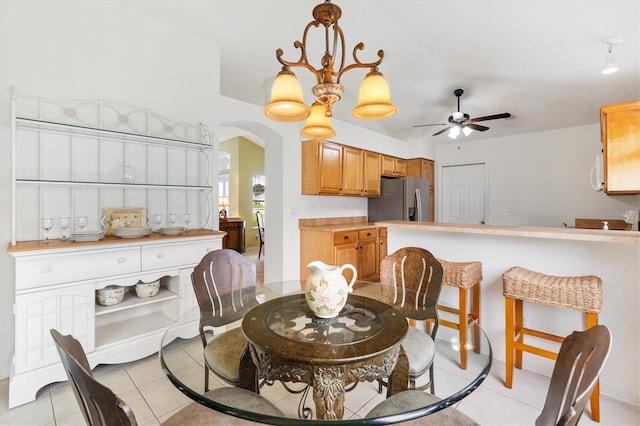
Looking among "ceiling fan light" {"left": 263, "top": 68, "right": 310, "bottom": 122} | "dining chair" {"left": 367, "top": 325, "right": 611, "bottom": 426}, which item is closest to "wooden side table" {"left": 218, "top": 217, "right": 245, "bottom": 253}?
"ceiling fan light" {"left": 263, "top": 68, "right": 310, "bottom": 122}

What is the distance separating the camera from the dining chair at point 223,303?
53.4 inches

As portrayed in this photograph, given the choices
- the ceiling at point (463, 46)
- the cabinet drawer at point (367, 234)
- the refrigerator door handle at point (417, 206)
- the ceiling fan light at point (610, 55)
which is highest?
the ceiling at point (463, 46)

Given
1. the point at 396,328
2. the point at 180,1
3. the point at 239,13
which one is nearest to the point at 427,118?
the point at 239,13

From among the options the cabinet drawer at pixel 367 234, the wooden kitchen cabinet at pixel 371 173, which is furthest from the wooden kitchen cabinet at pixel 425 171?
the cabinet drawer at pixel 367 234

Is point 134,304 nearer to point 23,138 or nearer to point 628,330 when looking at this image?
point 23,138

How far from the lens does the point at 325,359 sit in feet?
3.16

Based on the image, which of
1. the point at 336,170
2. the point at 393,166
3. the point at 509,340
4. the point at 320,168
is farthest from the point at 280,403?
the point at 393,166

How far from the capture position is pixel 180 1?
2566 mm

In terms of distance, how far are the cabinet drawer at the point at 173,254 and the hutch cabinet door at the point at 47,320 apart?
397 millimetres

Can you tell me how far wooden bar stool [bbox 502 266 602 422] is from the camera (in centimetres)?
168

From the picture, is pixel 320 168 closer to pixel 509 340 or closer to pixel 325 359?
pixel 509 340

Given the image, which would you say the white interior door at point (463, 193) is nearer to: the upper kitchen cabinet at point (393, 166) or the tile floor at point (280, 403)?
the upper kitchen cabinet at point (393, 166)

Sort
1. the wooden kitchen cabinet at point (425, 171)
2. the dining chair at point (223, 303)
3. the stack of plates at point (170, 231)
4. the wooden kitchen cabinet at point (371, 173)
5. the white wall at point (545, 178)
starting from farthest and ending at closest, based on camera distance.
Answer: the wooden kitchen cabinet at point (425, 171)
the wooden kitchen cabinet at point (371, 173)
the white wall at point (545, 178)
the stack of plates at point (170, 231)
the dining chair at point (223, 303)

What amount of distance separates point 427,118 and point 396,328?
16.7 ft
